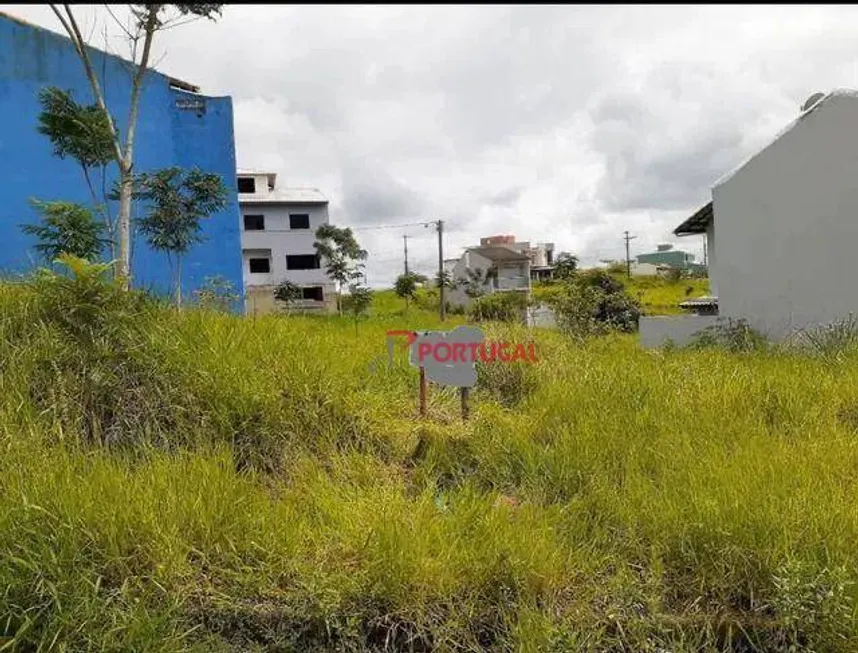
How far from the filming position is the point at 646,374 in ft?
15.5

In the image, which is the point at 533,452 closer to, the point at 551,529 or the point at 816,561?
the point at 551,529

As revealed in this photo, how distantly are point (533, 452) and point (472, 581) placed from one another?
1.15 m

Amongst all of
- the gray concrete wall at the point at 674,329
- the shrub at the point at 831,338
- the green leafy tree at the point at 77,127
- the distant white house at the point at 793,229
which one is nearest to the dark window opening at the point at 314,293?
the green leafy tree at the point at 77,127

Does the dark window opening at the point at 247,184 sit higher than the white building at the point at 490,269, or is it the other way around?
the dark window opening at the point at 247,184

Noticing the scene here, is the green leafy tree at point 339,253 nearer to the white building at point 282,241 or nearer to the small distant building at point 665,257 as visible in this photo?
the white building at point 282,241

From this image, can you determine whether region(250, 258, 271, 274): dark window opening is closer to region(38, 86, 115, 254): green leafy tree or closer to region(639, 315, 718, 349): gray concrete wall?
region(38, 86, 115, 254): green leafy tree

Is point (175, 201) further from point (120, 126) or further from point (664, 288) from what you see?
point (664, 288)

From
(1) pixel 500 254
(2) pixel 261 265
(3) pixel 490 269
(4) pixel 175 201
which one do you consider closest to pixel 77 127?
(4) pixel 175 201

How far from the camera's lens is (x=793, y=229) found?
328 inches

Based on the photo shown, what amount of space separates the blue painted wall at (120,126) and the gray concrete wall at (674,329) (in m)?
9.26

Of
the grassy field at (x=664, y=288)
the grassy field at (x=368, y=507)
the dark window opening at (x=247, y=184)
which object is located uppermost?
the dark window opening at (x=247, y=184)

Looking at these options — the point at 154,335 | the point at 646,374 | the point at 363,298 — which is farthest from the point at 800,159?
the point at 363,298

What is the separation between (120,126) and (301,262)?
16.7 m

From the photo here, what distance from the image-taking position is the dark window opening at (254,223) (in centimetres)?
3017
